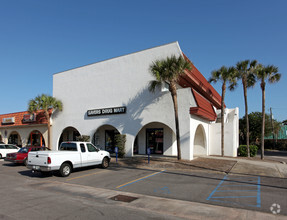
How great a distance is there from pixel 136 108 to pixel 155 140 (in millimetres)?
4018

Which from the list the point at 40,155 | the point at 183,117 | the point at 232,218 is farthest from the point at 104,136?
the point at 232,218

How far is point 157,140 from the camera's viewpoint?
66.9 feet

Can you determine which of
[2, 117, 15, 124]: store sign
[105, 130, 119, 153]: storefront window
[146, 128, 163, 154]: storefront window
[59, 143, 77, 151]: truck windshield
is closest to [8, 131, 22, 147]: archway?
[2, 117, 15, 124]: store sign

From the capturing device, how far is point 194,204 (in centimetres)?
685

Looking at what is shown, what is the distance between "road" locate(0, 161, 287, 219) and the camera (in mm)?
6109

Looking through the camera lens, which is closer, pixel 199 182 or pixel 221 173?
pixel 199 182

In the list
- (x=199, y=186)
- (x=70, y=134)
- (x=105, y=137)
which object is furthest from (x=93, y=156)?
(x=70, y=134)

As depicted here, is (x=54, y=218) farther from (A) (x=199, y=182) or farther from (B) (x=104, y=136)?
(B) (x=104, y=136)

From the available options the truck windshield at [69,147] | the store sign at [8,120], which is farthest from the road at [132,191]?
the store sign at [8,120]

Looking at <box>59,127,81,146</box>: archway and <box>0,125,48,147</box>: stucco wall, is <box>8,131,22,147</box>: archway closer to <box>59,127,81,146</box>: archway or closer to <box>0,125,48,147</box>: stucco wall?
<box>0,125,48,147</box>: stucco wall

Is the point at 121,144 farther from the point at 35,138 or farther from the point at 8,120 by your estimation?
the point at 8,120

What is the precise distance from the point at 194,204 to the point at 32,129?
2589cm

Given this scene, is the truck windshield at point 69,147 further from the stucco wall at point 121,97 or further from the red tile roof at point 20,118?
the red tile roof at point 20,118

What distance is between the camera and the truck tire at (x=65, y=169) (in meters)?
11.1
